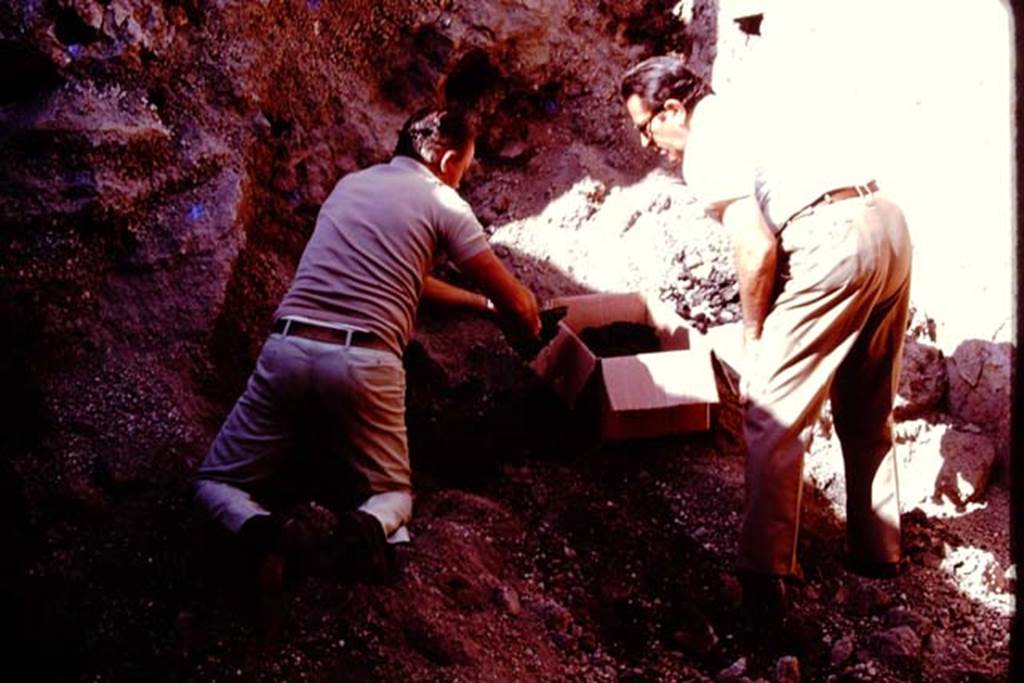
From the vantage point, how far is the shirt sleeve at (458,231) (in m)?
3.48

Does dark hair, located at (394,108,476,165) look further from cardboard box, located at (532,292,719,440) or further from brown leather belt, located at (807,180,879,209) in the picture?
brown leather belt, located at (807,180,879,209)

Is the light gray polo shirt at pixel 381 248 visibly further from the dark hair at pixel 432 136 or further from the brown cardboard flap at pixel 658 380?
the brown cardboard flap at pixel 658 380

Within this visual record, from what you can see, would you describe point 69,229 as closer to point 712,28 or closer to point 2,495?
point 2,495

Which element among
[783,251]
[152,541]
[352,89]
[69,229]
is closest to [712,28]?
[352,89]

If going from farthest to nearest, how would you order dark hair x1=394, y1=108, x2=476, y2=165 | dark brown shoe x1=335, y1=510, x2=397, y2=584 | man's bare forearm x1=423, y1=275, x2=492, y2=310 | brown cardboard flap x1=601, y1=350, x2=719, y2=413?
man's bare forearm x1=423, y1=275, x2=492, y2=310 → brown cardboard flap x1=601, y1=350, x2=719, y2=413 → dark hair x1=394, y1=108, x2=476, y2=165 → dark brown shoe x1=335, y1=510, x2=397, y2=584

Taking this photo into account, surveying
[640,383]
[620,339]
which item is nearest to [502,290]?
[640,383]

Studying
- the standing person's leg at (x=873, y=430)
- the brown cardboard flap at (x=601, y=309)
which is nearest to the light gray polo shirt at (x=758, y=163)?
the standing person's leg at (x=873, y=430)

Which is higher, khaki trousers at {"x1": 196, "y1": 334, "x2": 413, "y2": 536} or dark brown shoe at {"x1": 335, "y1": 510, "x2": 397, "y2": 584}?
khaki trousers at {"x1": 196, "y1": 334, "x2": 413, "y2": 536}

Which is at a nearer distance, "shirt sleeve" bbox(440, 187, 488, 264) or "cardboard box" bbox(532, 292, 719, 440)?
"shirt sleeve" bbox(440, 187, 488, 264)

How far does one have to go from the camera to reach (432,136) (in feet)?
11.8

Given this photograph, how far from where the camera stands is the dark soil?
14.1 feet

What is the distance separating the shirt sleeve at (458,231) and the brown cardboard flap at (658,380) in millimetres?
747

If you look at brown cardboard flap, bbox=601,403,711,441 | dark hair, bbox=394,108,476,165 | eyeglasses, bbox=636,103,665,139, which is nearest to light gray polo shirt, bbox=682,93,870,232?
eyeglasses, bbox=636,103,665,139

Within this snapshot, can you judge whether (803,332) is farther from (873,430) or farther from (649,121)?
(649,121)
